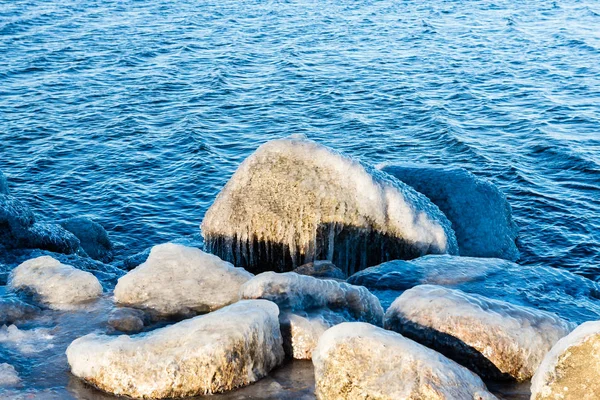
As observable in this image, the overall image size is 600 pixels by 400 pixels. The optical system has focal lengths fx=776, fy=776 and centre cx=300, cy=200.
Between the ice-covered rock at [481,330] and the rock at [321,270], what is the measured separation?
3.25m

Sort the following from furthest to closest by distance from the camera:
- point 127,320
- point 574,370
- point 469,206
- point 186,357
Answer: point 469,206 < point 127,320 < point 186,357 < point 574,370

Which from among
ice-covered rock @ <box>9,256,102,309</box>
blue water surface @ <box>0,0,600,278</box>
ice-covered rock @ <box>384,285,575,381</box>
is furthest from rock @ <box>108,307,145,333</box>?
blue water surface @ <box>0,0,600,278</box>

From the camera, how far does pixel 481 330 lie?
855 centimetres

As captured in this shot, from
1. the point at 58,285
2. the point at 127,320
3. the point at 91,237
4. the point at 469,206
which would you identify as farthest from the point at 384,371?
the point at 91,237

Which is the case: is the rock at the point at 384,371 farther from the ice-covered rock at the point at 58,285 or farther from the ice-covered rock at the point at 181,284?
the ice-covered rock at the point at 58,285

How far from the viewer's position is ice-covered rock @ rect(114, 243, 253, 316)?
10023 millimetres

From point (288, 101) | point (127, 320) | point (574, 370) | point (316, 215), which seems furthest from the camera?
point (288, 101)

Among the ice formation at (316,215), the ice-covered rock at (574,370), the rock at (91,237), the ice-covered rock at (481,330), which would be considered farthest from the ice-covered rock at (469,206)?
the ice-covered rock at (574,370)

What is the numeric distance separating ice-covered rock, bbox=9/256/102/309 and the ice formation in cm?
375

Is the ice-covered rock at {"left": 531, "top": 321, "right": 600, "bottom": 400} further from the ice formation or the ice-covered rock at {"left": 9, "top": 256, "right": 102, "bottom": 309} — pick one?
the ice formation

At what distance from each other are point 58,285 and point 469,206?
8783mm

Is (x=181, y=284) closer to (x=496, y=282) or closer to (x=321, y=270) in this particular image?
(x=321, y=270)

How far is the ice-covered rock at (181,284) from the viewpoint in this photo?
10023 millimetres

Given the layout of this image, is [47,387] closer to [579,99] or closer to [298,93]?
[298,93]
